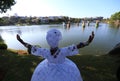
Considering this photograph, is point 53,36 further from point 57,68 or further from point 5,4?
point 5,4

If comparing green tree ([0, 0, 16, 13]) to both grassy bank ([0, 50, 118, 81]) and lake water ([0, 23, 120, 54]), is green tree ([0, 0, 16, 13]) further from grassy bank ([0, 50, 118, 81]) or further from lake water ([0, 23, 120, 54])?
grassy bank ([0, 50, 118, 81])

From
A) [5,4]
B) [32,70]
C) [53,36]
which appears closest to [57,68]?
[53,36]

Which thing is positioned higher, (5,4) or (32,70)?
(5,4)

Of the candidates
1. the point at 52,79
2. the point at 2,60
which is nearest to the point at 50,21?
the point at 2,60

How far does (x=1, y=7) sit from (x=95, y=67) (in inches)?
626

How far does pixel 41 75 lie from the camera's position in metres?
2.74

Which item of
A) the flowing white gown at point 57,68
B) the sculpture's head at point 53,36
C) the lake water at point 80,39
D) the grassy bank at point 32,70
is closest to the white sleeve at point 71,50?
the flowing white gown at point 57,68

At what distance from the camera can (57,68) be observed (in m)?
2.72

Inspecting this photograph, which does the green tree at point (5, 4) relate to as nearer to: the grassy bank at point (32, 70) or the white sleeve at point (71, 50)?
the grassy bank at point (32, 70)

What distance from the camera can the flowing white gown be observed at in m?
2.67

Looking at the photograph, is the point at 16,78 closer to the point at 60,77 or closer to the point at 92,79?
the point at 92,79

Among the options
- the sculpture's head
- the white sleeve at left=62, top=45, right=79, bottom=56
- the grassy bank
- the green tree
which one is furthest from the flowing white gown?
the green tree

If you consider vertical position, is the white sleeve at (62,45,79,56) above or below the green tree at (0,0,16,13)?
below

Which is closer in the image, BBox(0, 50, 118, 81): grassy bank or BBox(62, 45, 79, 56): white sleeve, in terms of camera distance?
BBox(62, 45, 79, 56): white sleeve
